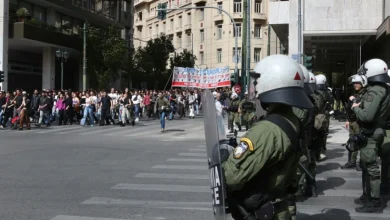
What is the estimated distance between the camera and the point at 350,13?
2097 centimetres

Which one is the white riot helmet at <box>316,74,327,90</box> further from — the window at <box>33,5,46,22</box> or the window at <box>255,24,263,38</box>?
the window at <box>255,24,263,38</box>

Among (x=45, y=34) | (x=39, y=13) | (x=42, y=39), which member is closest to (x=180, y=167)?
(x=42, y=39)

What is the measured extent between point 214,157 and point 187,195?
4.64m

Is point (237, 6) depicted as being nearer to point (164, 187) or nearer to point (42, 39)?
point (42, 39)

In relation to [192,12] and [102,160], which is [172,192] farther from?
[192,12]

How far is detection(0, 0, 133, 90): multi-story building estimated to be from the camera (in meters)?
30.5

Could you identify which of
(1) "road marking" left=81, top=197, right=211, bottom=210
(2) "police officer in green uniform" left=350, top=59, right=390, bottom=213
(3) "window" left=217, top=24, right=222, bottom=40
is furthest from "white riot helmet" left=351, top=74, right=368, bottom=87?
(3) "window" left=217, top=24, right=222, bottom=40

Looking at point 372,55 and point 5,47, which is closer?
point 372,55

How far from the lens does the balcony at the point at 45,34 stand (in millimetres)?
30484

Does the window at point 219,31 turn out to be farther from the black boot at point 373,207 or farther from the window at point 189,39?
the black boot at point 373,207

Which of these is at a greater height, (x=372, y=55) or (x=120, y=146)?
(x=372, y=55)

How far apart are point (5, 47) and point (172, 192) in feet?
83.7

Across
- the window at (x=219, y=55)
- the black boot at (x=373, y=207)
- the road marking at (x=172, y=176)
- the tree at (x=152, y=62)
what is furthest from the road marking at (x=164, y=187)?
the window at (x=219, y=55)

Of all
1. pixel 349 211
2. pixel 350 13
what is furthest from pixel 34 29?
pixel 349 211
